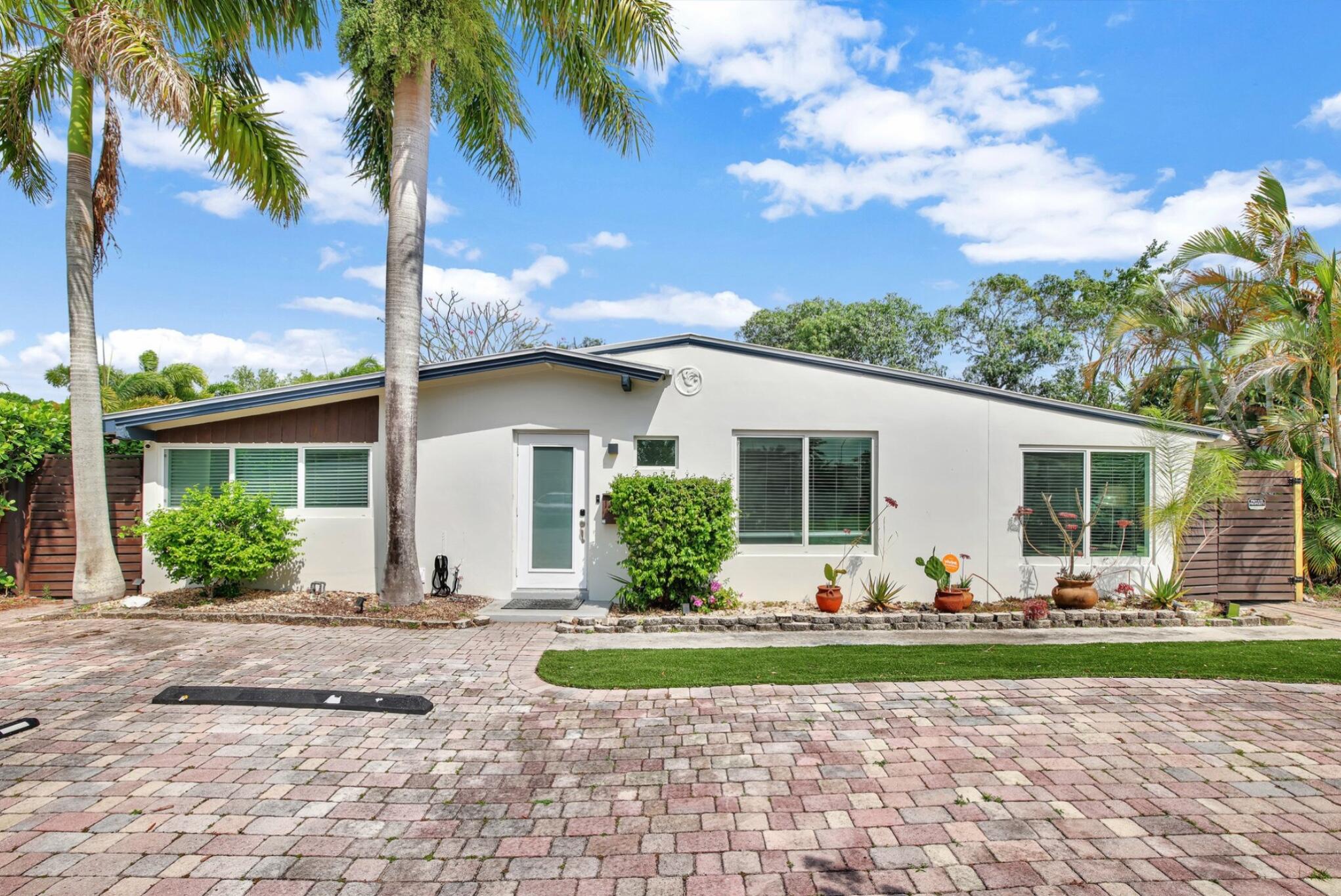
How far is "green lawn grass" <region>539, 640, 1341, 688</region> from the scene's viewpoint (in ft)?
18.1

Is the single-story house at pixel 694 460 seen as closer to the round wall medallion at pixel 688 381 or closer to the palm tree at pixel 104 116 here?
the round wall medallion at pixel 688 381

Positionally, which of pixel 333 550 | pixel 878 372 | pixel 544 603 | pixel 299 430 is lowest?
pixel 544 603

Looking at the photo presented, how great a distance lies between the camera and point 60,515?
8758 mm

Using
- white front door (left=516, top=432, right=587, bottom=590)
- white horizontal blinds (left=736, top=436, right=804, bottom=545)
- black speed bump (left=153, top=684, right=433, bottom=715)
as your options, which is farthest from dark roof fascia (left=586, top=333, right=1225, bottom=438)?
black speed bump (left=153, top=684, right=433, bottom=715)

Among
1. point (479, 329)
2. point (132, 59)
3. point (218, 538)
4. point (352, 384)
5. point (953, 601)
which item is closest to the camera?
point (132, 59)

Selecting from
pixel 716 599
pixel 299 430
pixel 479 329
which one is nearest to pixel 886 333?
pixel 479 329

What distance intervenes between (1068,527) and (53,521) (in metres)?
13.8

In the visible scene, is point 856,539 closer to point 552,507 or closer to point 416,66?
point 552,507

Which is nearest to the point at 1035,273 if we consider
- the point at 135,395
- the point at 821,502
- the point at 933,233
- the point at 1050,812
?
the point at 933,233

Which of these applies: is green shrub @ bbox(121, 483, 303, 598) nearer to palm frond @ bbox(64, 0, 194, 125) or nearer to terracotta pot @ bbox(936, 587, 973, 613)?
palm frond @ bbox(64, 0, 194, 125)

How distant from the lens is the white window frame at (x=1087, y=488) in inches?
344

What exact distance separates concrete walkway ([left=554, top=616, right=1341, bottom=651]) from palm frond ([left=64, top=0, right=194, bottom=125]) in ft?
24.1

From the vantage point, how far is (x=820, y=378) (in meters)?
8.63

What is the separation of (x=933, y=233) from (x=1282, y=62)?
8051 millimetres
